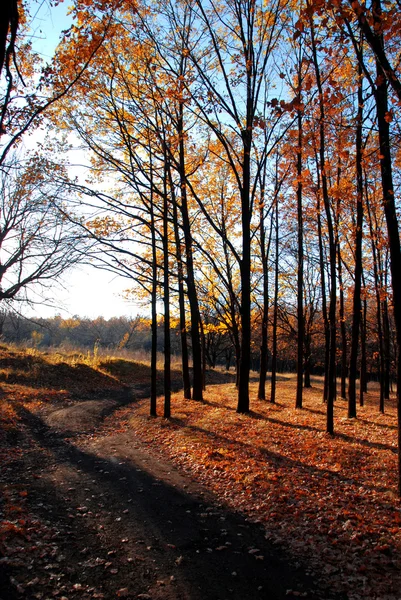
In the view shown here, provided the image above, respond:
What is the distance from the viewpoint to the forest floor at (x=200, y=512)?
379cm

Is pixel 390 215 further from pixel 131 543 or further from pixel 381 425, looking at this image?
pixel 381 425

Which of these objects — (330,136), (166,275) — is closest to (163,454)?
(166,275)

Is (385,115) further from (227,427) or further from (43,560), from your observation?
(227,427)

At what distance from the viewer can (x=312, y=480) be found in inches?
258

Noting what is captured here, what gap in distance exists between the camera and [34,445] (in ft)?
30.4

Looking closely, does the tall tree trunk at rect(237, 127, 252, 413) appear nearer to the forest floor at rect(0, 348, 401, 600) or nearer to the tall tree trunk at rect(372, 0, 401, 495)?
the forest floor at rect(0, 348, 401, 600)

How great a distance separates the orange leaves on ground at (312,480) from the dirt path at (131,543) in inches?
15.8

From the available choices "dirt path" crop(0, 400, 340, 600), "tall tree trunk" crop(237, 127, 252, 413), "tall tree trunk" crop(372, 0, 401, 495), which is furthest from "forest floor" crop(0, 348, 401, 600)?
"tall tree trunk" crop(237, 127, 252, 413)

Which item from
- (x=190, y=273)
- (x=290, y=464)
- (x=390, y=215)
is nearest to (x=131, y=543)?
(x=290, y=464)

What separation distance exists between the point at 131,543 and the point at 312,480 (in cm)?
340

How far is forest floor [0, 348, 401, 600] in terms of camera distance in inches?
149

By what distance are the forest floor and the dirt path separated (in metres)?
0.02

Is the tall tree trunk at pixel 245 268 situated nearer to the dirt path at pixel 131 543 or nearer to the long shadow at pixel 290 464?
the long shadow at pixel 290 464

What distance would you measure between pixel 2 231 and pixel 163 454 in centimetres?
1543
